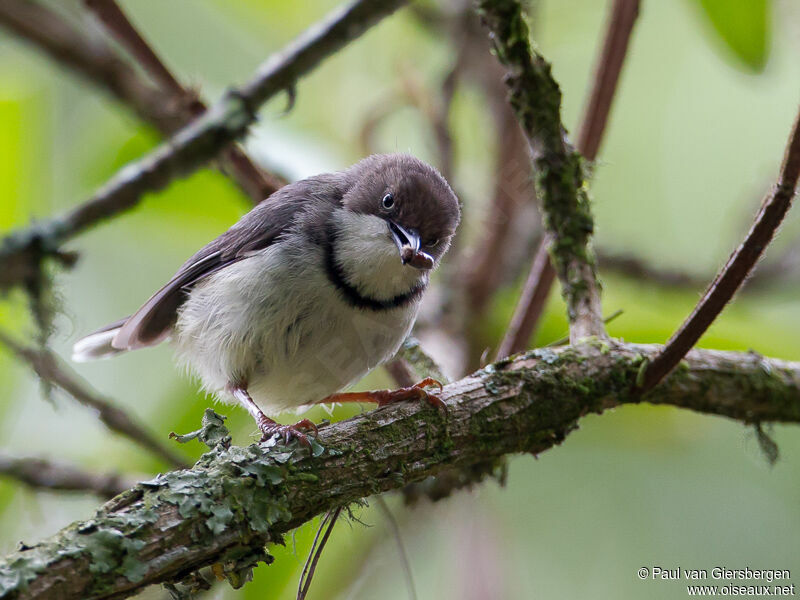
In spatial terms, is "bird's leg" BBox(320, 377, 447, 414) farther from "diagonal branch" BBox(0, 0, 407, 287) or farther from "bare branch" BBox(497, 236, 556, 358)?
"diagonal branch" BBox(0, 0, 407, 287)

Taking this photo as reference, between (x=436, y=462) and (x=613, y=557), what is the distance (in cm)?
404

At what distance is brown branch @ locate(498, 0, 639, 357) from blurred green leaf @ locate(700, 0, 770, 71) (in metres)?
0.46

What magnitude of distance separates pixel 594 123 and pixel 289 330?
1.59 m

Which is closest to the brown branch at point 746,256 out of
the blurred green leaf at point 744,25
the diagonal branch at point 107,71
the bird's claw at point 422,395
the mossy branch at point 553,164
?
the mossy branch at point 553,164

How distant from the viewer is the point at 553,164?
3148 millimetres

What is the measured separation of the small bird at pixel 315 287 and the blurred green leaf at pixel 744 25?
1.40 meters

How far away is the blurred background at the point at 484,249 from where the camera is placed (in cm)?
397

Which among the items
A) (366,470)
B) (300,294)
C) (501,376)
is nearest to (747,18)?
(501,376)

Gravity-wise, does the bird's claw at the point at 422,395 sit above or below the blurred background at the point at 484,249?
below

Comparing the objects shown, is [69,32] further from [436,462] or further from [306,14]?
[436,462]

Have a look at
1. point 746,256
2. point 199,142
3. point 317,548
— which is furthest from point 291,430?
point 746,256

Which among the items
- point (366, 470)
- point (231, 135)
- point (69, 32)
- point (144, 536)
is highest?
point (69, 32)

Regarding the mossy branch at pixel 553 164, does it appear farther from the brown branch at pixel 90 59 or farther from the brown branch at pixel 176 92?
the brown branch at pixel 90 59

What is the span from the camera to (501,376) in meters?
2.85
